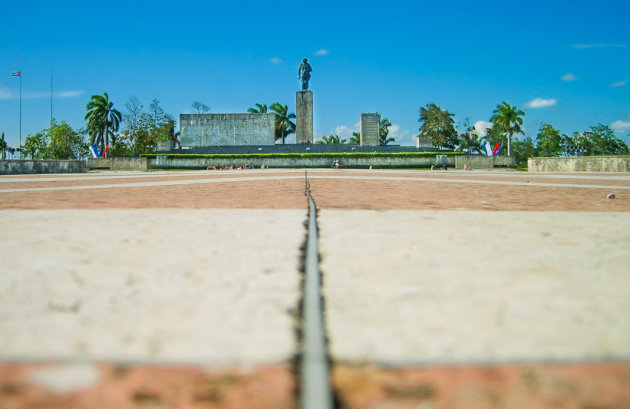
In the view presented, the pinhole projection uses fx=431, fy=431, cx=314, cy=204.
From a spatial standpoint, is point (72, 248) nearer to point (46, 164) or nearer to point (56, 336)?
point (56, 336)

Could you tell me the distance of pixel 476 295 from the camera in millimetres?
1218

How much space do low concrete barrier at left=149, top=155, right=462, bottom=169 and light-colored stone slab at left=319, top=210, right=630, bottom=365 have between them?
115ft

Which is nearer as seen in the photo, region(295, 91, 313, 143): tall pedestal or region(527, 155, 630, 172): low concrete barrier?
region(527, 155, 630, 172): low concrete barrier

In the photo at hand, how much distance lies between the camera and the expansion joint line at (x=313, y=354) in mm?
667

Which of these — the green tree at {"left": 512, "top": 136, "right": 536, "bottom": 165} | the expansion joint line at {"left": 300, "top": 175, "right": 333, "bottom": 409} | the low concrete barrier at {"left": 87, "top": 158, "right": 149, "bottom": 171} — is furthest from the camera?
the green tree at {"left": 512, "top": 136, "right": 536, "bottom": 165}

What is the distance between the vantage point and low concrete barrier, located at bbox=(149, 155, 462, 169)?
37.1 meters

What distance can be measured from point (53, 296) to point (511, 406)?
1174 mm

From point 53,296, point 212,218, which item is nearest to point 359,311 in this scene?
point 53,296

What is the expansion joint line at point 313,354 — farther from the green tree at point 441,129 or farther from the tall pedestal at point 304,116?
the green tree at point 441,129

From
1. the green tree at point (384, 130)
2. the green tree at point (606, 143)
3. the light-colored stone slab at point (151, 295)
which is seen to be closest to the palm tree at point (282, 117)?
the green tree at point (384, 130)

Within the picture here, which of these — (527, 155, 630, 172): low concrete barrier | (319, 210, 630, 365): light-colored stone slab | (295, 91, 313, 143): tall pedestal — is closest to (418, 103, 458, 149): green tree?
(295, 91, 313, 143): tall pedestal

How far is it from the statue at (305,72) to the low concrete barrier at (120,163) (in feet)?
63.4

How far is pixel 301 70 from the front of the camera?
153 ft

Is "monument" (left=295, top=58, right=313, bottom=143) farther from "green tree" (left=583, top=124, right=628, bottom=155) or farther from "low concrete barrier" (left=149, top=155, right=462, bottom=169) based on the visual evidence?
"green tree" (left=583, top=124, right=628, bottom=155)
